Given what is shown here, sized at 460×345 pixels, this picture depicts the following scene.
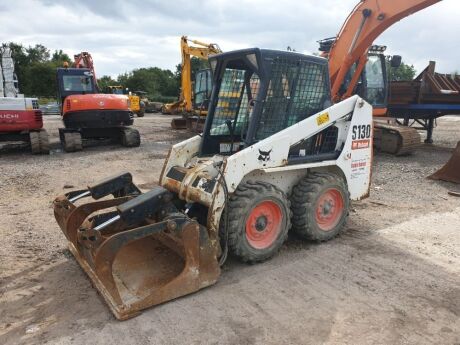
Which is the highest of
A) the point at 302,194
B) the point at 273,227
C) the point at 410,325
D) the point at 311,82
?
the point at 311,82

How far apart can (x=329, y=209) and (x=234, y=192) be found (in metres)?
1.31

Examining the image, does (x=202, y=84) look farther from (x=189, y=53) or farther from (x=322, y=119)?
(x=322, y=119)

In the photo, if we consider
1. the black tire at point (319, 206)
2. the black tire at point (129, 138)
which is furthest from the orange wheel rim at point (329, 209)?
the black tire at point (129, 138)

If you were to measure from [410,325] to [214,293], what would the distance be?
1529mm

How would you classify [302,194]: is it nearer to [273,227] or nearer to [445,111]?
[273,227]

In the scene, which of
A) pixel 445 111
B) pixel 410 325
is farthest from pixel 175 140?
pixel 410 325

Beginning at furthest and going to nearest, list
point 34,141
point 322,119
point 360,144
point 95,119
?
point 95,119, point 34,141, point 360,144, point 322,119

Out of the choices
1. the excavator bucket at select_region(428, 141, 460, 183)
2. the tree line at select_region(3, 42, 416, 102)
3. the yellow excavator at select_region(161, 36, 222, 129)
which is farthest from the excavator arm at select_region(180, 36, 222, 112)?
the tree line at select_region(3, 42, 416, 102)

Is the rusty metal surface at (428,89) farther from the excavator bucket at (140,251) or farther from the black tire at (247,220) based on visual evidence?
the excavator bucket at (140,251)

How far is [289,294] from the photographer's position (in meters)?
3.42

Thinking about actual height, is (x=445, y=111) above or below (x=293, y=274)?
above

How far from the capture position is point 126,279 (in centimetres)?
344

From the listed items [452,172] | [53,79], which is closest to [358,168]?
[452,172]

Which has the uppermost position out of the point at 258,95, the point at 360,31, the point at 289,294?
the point at 360,31
